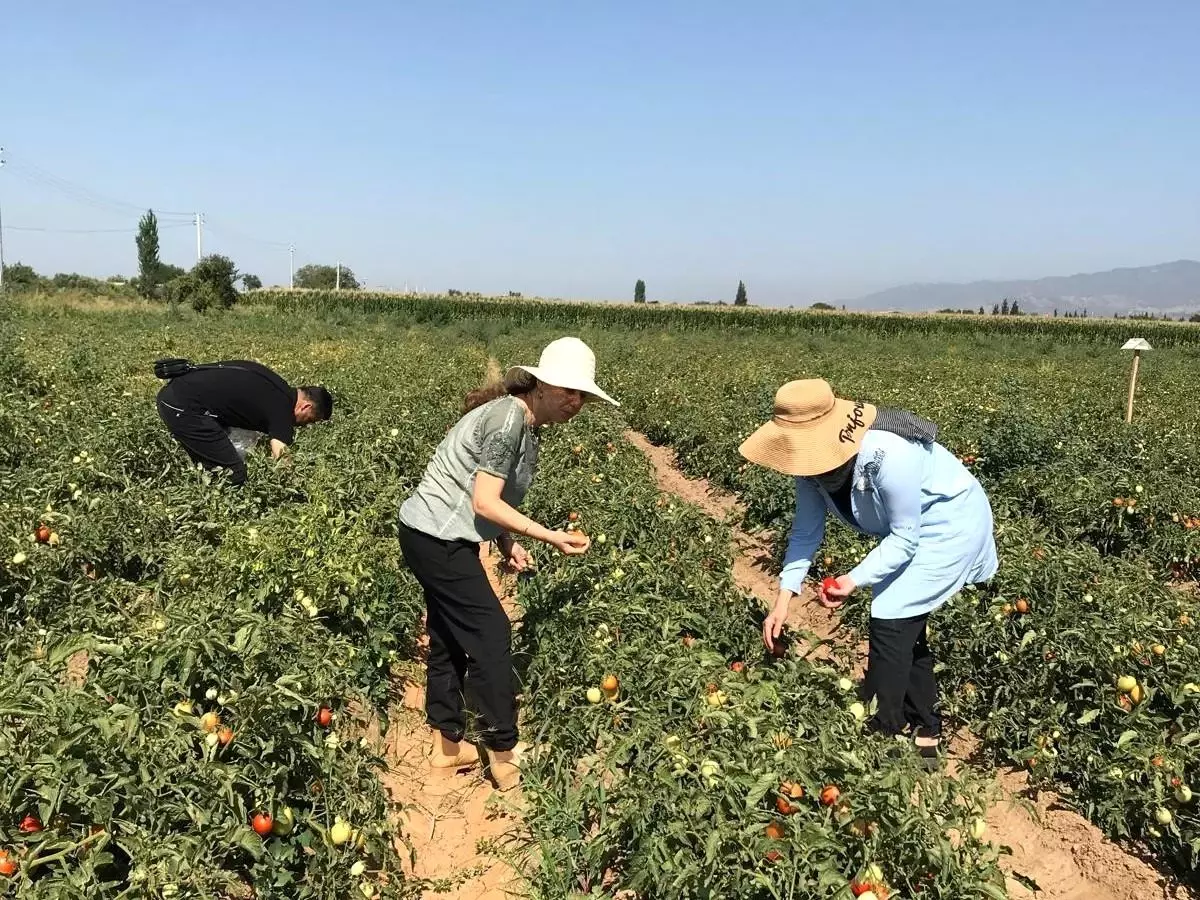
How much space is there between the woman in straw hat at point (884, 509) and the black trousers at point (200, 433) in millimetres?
3161

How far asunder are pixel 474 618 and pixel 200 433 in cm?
236

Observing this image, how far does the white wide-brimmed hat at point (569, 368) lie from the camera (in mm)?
2568

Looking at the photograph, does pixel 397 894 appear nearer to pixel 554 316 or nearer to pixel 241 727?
pixel 241 727

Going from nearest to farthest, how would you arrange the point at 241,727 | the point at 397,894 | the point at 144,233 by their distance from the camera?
the point at 241,727 → the point at 397,894 → the point at 144,233

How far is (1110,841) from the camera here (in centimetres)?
277

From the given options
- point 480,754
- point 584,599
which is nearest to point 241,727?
point 480,754

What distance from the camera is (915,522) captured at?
2.54 m

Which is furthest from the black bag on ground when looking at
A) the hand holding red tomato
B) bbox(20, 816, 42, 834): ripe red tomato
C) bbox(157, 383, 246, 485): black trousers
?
the hand holding red tomato

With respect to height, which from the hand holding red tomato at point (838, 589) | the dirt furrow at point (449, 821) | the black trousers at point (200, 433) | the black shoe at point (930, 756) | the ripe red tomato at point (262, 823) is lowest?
the dirt furrow at point (449, 821)

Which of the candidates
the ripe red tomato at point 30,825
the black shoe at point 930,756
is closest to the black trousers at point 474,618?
the ripe red tomato at point 30,825

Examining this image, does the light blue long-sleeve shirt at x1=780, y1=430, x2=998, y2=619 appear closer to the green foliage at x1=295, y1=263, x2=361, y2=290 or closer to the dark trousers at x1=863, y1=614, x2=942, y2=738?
the dark trousers at x1=863, y1=614, x2=942, y2=738

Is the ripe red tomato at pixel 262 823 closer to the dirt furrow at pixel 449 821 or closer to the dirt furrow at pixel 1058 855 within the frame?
the dirt furrow at pixel 449 821

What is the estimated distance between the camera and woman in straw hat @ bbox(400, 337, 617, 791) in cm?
262

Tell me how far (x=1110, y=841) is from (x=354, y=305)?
3639cm
